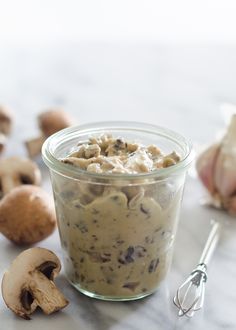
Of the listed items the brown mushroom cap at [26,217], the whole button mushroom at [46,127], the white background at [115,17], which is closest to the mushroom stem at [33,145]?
the whole button mushroom at [46,127]

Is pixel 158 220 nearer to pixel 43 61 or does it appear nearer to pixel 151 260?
pixel 151 260

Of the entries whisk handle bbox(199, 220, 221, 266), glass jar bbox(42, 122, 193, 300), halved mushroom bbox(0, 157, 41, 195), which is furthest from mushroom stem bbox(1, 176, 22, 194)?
whisk handle bbox(199, 220, 221, 266)

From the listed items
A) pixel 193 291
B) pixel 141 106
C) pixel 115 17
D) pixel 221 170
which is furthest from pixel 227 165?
pixel 115 17

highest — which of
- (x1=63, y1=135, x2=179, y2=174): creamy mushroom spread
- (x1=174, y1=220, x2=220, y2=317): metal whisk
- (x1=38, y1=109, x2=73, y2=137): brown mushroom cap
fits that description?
(x1=63, y1=135, x2=179, y2=174): creamy mushroom spread

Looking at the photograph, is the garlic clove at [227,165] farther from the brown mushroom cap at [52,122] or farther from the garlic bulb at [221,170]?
the brown mushroom cap at [52,122]

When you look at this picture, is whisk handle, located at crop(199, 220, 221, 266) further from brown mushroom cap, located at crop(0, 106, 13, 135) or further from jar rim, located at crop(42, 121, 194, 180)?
brown mushroom cap, located at crop(0, 106, 13, 135)

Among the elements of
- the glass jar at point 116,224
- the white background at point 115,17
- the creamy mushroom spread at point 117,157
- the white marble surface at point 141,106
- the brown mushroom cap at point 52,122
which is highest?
the creamy mushroom spread at point 117,157

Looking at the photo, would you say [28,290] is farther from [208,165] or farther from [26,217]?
[208,165]
